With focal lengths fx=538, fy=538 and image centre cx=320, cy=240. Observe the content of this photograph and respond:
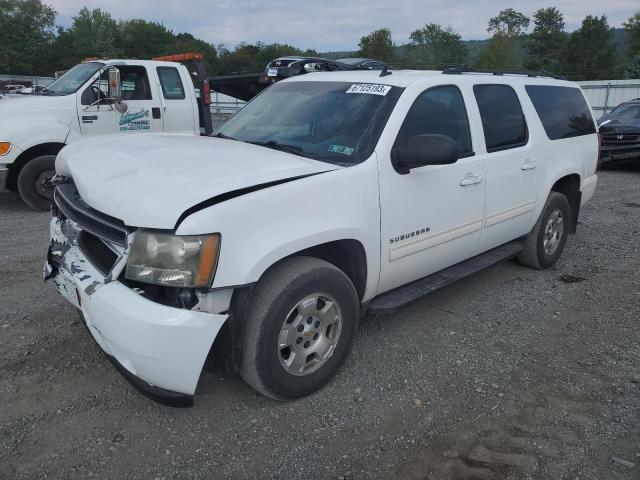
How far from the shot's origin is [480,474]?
2547 mm

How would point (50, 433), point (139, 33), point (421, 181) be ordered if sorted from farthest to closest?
1. point (139, 33)
2. point (421, 181)
3. point (50, 433)

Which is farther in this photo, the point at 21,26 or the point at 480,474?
the point at 21,26

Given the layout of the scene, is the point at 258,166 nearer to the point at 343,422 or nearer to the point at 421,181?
the point at 421,181

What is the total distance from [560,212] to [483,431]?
3060 mm

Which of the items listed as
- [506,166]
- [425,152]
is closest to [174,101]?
[506,166]

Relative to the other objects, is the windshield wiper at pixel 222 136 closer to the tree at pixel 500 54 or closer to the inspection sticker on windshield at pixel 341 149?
the inspection sticker on windshield at pixel 341 149

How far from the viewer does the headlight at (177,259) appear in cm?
248

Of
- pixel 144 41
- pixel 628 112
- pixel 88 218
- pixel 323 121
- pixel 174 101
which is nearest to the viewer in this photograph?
pixel 88 218

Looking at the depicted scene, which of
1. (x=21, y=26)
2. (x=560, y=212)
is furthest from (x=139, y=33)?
(x=560, y=212)

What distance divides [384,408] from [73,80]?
7088 mm

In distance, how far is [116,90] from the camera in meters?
7.60

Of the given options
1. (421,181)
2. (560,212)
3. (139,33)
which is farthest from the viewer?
(139,33)

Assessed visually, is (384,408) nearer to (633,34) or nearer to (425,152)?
(425,152)

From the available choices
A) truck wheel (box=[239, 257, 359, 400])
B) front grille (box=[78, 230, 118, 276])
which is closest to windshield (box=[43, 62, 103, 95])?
front grille (box=[78, 230, 118, 276])
